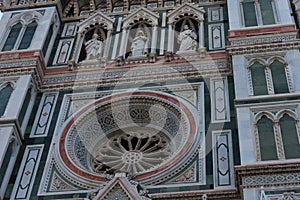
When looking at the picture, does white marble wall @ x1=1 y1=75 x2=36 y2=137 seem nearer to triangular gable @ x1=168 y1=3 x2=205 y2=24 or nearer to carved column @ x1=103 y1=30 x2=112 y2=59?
carved column @ x1=103 y1=30 x2=112 y2=59

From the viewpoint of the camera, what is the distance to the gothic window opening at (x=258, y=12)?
15797 millimetres

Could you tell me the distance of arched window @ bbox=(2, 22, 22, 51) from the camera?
663 inches

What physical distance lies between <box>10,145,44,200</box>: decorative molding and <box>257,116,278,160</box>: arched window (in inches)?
169

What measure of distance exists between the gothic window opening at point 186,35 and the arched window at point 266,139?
4.18 m

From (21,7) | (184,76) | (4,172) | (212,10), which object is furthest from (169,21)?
(4,172)

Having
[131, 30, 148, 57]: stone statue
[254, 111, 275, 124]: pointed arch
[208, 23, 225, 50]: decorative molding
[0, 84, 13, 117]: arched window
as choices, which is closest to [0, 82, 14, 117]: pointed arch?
[0, 84, 13, 117]: arched window

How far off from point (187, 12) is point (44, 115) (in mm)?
4947

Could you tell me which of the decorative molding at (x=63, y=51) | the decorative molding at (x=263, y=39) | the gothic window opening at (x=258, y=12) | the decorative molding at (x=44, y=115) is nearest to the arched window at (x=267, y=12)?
the gothic window opening at (x=258, y=12)

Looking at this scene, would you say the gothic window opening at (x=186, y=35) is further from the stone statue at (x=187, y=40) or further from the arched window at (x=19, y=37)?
the arched window at (x=19, y=37)

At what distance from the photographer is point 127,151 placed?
1450 centimetres

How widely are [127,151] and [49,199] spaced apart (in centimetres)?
237

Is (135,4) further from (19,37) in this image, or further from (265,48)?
(265,48)

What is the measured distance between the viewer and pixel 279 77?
45.3ft

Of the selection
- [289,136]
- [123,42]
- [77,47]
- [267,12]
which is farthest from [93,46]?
[289,136]
